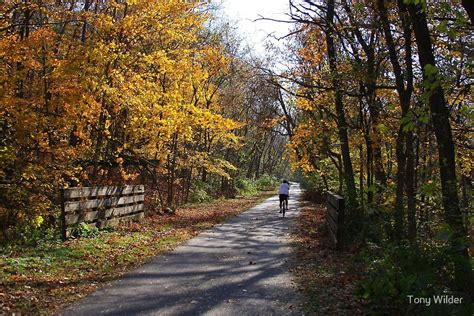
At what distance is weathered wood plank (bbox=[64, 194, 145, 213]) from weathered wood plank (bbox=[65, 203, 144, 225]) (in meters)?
0.17

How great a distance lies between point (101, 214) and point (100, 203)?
36cm

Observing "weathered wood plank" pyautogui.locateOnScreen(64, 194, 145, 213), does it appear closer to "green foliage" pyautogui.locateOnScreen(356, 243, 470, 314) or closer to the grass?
the grass

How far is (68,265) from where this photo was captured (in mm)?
8281

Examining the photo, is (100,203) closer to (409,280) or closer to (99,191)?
(99,191)

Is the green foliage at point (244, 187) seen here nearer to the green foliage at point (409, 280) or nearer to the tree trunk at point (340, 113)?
the tree trunk at point (340, 113)

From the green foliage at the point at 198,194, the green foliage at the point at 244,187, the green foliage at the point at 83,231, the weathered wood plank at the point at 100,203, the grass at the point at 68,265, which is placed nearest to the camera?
the grass at the point at 68,265

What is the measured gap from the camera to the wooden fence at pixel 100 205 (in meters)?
10.7

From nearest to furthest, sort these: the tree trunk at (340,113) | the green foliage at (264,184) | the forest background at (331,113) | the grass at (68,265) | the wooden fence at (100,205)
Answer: the forest background at (331,113), the grass at (68,265), the wooden fence at (100,205), the tree trunk at (340,113), the green foliage at (264,184)

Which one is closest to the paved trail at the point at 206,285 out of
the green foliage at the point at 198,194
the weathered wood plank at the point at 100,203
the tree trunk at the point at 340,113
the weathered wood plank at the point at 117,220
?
the tree trunk at the point at 340,113

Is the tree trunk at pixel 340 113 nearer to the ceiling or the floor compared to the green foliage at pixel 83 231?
nearer to the ceiling

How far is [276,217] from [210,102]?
11900mm

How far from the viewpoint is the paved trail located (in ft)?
19.6

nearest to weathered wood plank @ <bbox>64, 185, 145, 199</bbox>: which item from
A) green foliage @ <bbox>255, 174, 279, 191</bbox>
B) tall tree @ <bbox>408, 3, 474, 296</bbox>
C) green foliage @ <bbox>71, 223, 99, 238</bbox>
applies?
green foliage @ <bbox>71, 223, 99, 238</bbox>

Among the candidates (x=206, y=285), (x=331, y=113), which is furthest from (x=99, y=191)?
(x=331, y=113)
